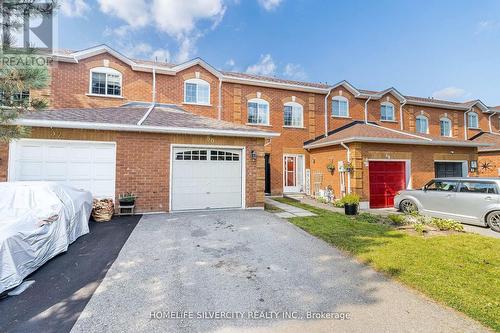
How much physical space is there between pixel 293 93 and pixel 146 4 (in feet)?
30.7

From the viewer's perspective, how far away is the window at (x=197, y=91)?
520 inches

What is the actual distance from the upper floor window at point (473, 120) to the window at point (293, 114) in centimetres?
1604

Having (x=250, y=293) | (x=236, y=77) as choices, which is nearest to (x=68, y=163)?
(x=250, y=293)

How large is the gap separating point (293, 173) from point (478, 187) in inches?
334

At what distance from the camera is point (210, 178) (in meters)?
8.85

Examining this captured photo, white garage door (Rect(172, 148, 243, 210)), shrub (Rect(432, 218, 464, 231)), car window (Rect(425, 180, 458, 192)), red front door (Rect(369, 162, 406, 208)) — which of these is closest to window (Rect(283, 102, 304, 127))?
red front door (Rect(369, 162, 406, 208))

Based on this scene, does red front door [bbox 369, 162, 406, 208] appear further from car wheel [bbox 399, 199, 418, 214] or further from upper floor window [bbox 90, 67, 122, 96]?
upper floor window [bbox 90, 67, 122, 96]

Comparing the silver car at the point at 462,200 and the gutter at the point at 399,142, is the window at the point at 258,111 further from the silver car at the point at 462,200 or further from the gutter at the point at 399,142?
the silver car at the point at 462,200

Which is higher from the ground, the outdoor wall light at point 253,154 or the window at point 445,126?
the window at point 445,126

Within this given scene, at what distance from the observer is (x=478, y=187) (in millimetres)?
7430

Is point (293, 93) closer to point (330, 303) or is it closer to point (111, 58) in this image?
point (111, 58)

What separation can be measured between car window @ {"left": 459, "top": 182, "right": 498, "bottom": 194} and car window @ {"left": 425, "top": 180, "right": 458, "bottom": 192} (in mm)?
255

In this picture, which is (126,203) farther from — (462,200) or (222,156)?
(462,200)

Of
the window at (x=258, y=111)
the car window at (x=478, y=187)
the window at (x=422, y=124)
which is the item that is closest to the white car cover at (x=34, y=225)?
the window at (x=258, y=111)
